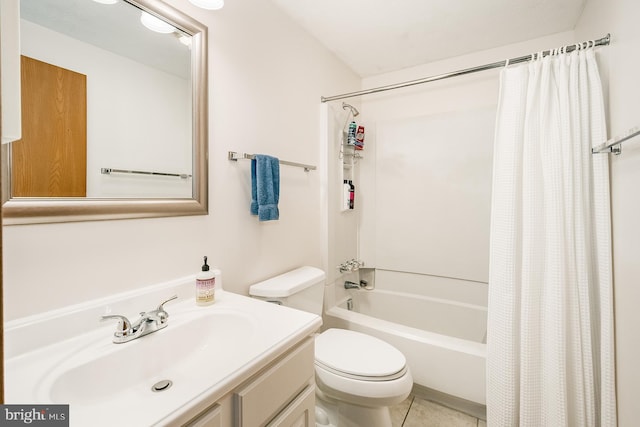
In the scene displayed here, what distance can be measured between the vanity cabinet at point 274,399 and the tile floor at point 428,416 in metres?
0.95

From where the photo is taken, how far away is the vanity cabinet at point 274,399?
0.71 metres

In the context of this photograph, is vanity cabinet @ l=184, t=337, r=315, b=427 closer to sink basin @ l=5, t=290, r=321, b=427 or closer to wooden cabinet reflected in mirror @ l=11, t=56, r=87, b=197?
sink basin @ l=5, t=290, r=321, b=427

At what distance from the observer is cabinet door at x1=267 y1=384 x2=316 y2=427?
855 millimetres

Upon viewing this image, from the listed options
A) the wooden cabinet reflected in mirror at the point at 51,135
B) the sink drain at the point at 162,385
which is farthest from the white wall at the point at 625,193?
the wooden cabinet reflected in mirror at the point at 51,135

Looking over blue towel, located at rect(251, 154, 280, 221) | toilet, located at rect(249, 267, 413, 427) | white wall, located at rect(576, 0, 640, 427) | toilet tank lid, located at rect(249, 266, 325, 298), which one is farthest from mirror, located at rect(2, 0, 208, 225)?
white wall, located at rect(576, 0, 640, 427)

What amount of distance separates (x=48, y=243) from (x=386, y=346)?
1.40m

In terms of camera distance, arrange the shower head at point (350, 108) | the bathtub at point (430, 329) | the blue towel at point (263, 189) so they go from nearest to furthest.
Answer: the blue towel at point (263, 189) < the bathtub at point (430, 329) < the shower head at point (350, 108)

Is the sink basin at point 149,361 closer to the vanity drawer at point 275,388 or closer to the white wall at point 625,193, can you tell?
the vanity drawer at point 275,388

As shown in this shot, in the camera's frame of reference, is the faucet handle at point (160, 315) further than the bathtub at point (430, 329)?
No

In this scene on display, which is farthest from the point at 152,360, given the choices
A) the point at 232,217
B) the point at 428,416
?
the point at 428,416

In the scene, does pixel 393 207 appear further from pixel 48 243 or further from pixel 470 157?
pixel 48 243

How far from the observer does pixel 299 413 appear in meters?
0.92

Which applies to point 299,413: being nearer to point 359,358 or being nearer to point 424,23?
point 359,358

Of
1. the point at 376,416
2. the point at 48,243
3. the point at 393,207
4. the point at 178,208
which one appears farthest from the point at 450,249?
the point at 48,243
